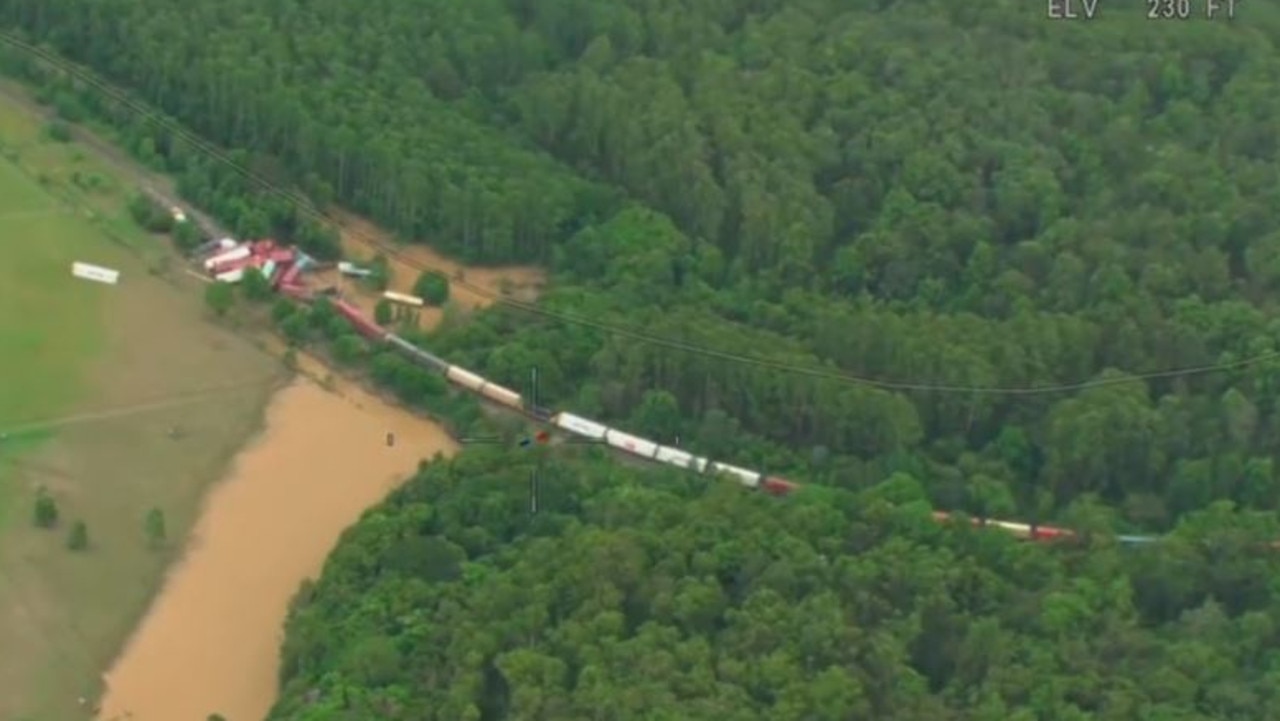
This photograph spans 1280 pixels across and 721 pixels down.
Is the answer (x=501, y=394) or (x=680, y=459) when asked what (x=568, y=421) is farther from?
(x=680, y=459)

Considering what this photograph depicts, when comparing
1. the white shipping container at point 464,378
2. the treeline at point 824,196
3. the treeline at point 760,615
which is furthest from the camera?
the white shipping container at point 464,378

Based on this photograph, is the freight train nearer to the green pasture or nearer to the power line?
the power line

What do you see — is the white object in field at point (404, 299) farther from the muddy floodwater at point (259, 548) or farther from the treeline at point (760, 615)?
the treeline at point (760, 615)

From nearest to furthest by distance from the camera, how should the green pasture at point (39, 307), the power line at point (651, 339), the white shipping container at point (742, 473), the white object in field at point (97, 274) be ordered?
1. the white shipping container at point (742, 473)
2. the power line at point (651, 339)
3. the green pasture at point (39, 307)
4. the white object in field at point (97, 274)

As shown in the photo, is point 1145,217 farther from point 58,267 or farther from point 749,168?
point 58,267

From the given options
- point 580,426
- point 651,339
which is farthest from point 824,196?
point 580,426

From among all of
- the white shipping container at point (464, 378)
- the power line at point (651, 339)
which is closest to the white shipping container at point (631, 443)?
the power line at point (651, 339)
